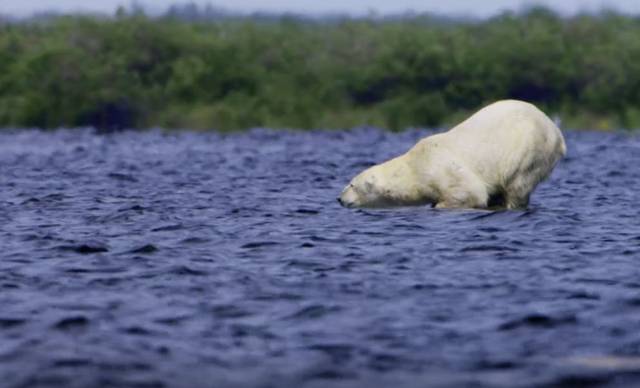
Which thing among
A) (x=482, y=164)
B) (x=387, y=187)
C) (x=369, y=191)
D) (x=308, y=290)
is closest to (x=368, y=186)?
(x=369, y=191)

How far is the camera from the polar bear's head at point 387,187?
18.0 m

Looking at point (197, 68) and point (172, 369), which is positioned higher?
point (172, 369)

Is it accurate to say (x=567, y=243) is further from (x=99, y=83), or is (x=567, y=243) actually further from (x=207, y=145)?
(x=99, y=83)

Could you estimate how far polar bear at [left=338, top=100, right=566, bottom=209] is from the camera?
57.4ft

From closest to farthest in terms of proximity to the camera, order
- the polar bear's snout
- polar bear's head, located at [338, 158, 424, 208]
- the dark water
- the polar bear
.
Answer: the dark water → the polar bear → polar bear's head, located at [338, 158, 424, 208] → the polar bear's snout

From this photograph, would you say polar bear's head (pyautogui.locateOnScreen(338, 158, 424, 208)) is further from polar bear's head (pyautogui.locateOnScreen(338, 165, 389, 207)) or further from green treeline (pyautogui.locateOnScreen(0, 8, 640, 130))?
green treeline (pyautogui.locateOnScreen(0, 8, 640, 130))

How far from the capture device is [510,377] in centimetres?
882

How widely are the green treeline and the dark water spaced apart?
3052cm

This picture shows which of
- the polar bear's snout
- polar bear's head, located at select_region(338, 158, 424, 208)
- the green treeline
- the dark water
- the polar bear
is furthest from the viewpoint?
the green treeline

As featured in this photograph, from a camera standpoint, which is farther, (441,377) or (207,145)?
(207,145)

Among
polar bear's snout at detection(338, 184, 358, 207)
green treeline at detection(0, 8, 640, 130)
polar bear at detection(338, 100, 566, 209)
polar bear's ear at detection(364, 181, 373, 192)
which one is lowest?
green treeline at detection(0, 8, 640, 130)

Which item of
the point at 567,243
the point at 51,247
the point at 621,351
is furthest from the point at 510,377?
the point at 51,247

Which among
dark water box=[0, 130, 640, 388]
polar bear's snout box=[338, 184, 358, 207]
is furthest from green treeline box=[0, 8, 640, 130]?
polar bear's snout box=[338, 184, 358, 207]

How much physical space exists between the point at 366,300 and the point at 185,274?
6.92 feet
